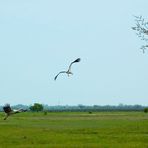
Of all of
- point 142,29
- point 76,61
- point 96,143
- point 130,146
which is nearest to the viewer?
point 76,61

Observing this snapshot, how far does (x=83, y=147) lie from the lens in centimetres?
2972

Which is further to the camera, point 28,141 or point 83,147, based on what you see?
point 28,141

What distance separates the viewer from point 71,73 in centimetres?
1425

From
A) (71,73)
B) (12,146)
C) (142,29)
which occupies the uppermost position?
(142,29)

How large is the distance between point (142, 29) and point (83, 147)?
42.5 feet

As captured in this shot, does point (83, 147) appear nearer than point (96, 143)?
Yes

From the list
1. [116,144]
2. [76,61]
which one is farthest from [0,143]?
[76,61]

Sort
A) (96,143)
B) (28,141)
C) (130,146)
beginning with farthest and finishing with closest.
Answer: (28,141)
(96,143)
(130,146)

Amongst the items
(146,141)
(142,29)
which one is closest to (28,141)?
(146,141)

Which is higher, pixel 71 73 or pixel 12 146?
pixel 71 73

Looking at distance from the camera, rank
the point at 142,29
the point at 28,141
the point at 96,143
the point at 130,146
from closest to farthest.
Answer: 1. the point at 130,146
2. the point at 96,143
3. the point at 28,141
4. the point at 142,29

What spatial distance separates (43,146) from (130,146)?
14.4 ft

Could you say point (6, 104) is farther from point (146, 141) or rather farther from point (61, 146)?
point (146, 141)

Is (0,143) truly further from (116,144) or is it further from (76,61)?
(76,61)
